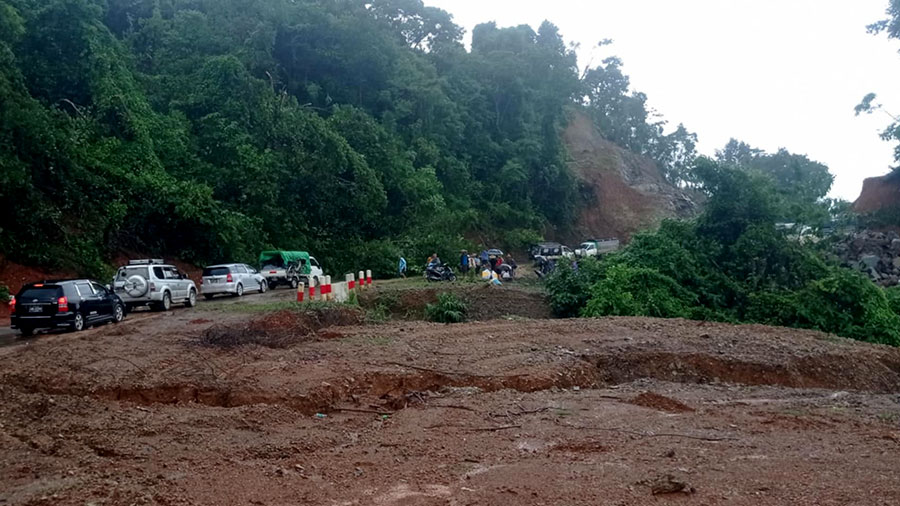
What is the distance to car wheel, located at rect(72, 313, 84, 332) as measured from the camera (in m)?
17.9

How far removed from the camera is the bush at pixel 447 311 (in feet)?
71.3

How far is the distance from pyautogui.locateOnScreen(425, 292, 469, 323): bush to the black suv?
30.2 feet

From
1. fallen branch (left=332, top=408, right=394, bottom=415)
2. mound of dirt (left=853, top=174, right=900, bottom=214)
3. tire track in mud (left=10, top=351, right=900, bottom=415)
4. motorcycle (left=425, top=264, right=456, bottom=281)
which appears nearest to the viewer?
fallen branch (left=332, top=408, right=394, bottom=415)

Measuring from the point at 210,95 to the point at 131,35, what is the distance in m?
10.7

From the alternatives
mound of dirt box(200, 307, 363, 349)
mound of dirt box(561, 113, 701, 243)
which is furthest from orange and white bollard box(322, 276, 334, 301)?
mound of dirt box(561, 113, 701, 243)

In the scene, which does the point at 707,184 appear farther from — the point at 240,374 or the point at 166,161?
Answer: the point at 166,161

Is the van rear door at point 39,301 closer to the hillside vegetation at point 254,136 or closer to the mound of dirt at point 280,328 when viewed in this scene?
the mound of dirt at point 280,328

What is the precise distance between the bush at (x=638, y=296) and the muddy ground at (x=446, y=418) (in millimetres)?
5193

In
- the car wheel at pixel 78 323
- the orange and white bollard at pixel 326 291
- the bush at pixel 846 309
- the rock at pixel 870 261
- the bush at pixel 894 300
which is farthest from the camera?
the rock at pixel 870 261

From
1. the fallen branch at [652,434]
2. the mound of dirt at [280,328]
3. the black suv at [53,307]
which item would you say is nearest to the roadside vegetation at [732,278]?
the mound of dirt at [280,328]

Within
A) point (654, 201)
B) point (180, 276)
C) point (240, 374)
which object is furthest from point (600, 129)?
point (240, 374)

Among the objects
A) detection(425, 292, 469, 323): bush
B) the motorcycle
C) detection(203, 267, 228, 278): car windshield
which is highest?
detection(203, 267, 228, 278): car windshield

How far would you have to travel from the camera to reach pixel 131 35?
4731cm

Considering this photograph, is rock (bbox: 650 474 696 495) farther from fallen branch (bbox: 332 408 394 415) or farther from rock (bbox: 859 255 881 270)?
rock (bbox: 859 255 881 270)
